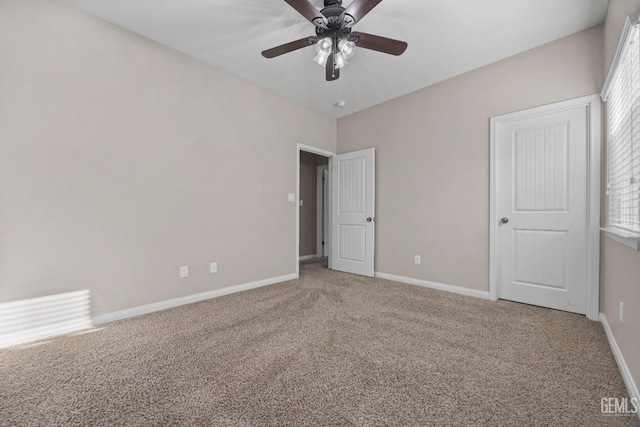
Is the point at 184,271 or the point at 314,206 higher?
the point at 314,206

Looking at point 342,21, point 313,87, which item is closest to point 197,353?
point 342,21

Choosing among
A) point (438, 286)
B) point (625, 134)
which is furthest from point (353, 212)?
point (625, 134)

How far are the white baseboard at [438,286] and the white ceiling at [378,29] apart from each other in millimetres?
2548

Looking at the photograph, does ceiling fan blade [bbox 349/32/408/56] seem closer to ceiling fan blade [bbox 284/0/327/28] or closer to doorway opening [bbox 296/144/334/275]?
ceiling fan blade [bbox 284/0/327/28]

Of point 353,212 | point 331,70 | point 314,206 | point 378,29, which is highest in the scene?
point 378,29

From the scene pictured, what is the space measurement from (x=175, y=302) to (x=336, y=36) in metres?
2.90

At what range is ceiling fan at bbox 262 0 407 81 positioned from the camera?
1.83m

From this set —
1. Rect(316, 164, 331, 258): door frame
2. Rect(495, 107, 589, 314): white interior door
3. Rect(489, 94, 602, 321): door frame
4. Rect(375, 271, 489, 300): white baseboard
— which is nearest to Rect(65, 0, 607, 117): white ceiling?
Rect(489, 94, 602, 321): door frame

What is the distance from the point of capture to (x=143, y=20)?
7.64ft

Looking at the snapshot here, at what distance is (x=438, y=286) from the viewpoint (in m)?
3.34

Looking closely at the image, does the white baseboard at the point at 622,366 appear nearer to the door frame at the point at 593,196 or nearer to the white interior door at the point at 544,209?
the door frame at the point at 593,196

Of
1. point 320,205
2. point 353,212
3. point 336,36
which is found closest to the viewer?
point 336,36

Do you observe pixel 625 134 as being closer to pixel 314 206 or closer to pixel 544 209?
pixel 544 209

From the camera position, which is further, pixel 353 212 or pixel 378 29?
pixel 353 212
